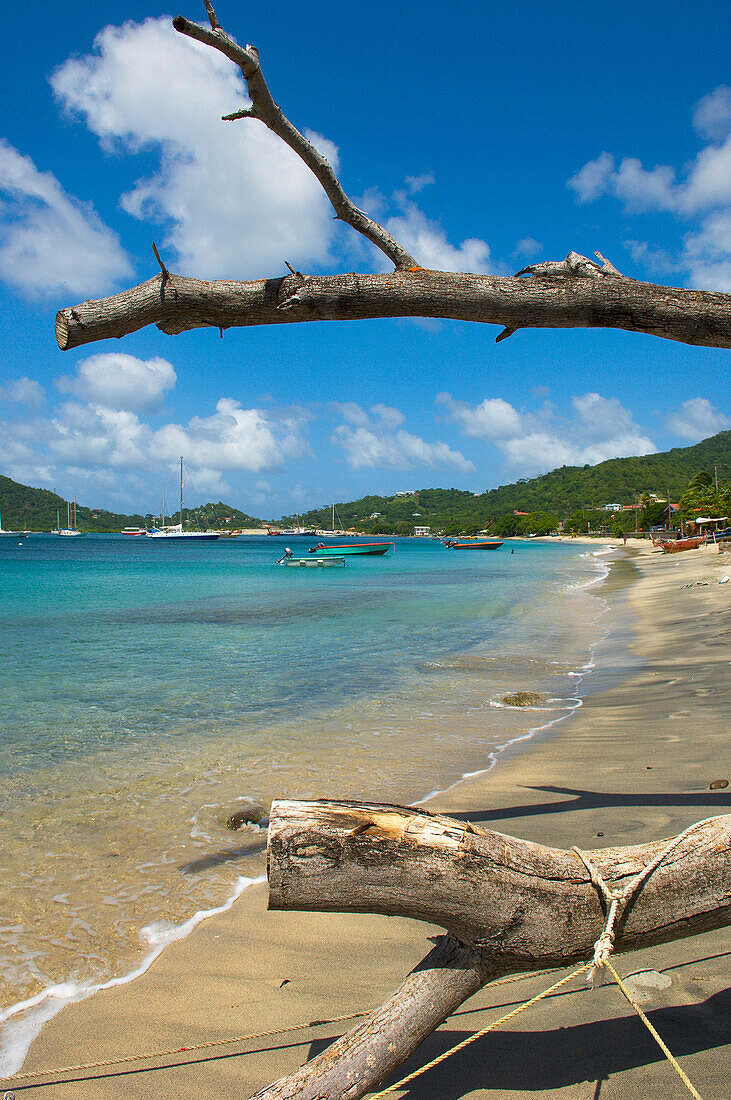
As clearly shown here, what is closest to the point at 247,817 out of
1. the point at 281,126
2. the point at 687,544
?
the point at 281,126

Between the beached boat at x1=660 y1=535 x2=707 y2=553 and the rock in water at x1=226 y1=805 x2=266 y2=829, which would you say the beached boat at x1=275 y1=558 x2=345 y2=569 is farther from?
the rock in water at x1=226 y1=805 x2=266 y2=829

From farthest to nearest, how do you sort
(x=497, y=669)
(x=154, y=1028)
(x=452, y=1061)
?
(x=497, y=669), (x=154, y=1028), (x=452, y=1061)

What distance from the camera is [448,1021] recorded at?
2537 mm

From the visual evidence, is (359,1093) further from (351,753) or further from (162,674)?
(162,674)

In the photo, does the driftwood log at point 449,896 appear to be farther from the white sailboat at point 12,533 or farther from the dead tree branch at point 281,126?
the white sailboat at point 12,533

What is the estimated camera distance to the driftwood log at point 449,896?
1680mm

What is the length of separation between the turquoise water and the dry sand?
1.61 feet

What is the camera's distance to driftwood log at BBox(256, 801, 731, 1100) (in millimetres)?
1680

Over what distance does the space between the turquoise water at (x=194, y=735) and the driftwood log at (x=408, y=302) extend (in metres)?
3.48

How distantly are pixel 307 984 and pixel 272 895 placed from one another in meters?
1.82

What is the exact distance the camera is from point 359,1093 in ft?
5.46

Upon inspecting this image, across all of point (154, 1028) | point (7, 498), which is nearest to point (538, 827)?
point (154, 1028)

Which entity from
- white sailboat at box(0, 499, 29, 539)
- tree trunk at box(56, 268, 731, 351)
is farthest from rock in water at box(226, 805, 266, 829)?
white sailboat at box(0, 499, 29, 539)

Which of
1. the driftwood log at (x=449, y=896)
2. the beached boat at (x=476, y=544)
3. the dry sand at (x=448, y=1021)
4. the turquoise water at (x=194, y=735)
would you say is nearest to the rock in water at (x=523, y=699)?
the turquoise water at (x=194, y=735)
